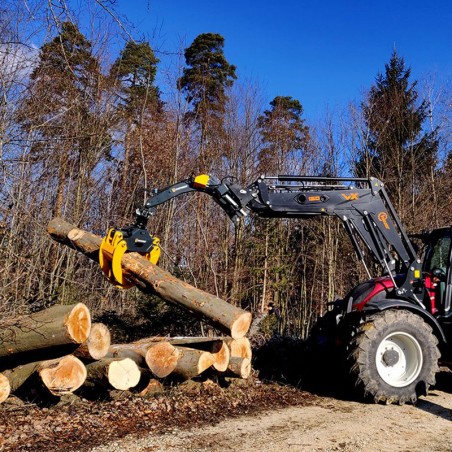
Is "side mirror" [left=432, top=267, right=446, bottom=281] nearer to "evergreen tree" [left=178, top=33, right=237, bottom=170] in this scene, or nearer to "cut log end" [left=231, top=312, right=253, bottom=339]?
"cut log end" [left=231, top=312, right=253, bottom=339]

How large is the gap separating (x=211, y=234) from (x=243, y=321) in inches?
390

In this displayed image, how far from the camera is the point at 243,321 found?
689 cm

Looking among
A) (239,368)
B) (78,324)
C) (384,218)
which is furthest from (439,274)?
(78,324)

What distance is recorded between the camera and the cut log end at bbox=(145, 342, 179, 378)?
6.74 meters

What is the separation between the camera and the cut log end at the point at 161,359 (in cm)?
674

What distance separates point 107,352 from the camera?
6832 mm

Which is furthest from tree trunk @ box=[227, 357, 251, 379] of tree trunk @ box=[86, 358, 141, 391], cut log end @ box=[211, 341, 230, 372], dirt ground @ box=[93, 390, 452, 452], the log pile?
tree trunk @ box=[86, 358, 141, 391]

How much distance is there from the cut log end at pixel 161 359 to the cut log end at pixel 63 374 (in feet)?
3.10

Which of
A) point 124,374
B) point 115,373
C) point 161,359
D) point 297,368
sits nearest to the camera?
point 115,373

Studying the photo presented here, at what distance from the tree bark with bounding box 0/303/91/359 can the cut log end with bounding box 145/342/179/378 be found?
989 mm

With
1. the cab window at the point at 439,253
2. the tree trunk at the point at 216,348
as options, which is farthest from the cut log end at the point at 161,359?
the cab window at the point at 439,253

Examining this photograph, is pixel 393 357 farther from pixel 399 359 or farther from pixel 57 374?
pixel 57 374

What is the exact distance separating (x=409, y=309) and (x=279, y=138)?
46.7 ft

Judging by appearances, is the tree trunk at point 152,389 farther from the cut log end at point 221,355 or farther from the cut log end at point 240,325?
the cut log end at point 240,325
